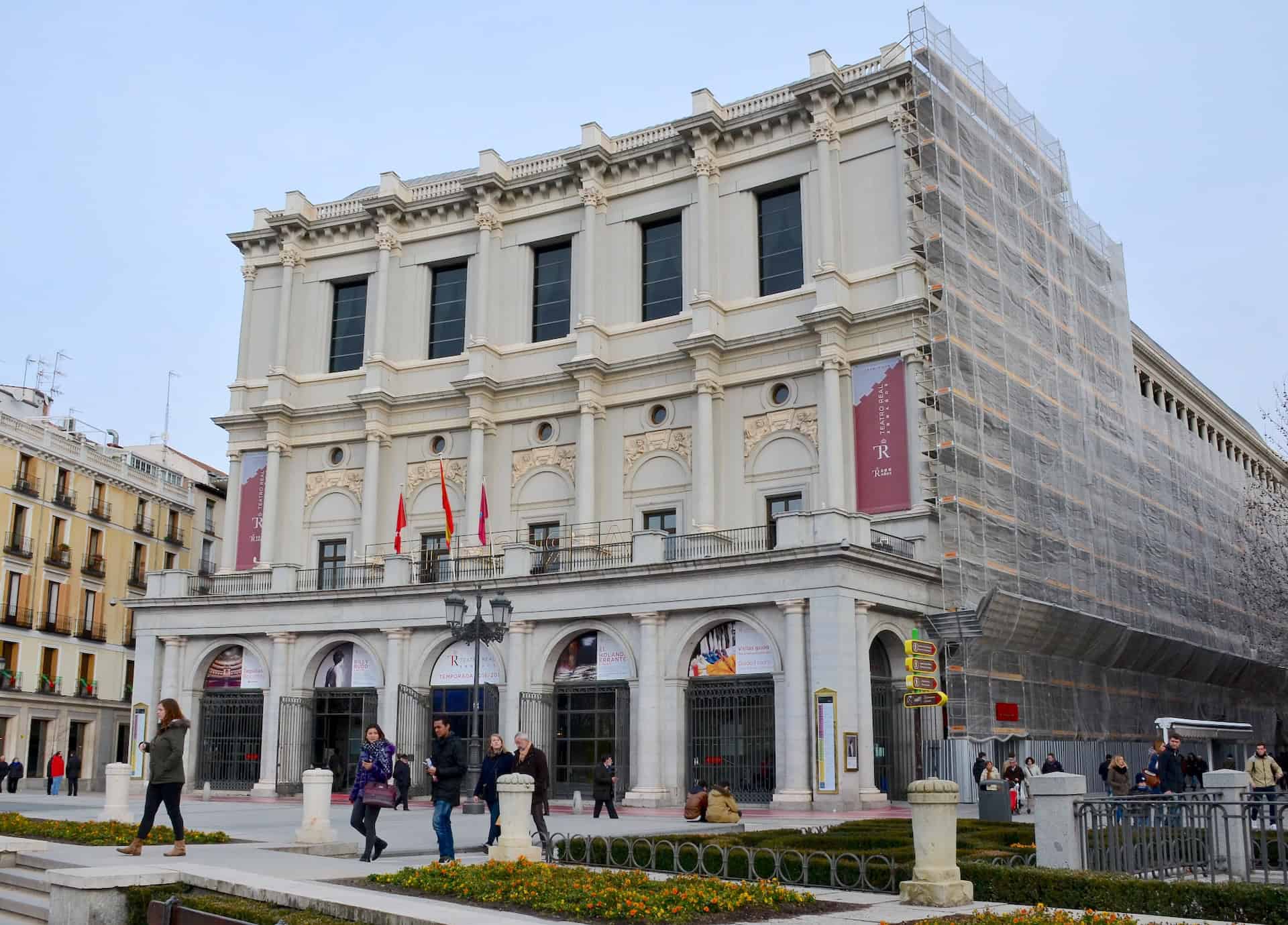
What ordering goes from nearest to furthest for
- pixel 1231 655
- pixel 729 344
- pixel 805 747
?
pixel 805 747 → pixel 729 344 → pixel 1231 655

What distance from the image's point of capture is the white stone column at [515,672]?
3381 cm

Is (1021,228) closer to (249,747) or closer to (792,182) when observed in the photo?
(792,182)

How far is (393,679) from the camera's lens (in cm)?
3572

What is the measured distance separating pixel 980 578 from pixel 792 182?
13.8 meters

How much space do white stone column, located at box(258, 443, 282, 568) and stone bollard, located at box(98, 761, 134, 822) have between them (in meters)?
20.0

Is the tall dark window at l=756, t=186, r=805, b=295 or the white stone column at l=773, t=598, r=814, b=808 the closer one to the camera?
the white stone column at l=773, t=598, r=814, b=808

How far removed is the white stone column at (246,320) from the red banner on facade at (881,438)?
23759mm

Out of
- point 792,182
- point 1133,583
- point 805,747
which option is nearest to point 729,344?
point 792,182

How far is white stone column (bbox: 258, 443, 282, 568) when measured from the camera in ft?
142

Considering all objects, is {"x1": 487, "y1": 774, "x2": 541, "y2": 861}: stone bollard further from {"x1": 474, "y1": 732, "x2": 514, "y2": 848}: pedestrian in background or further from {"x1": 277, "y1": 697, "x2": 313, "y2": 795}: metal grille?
{"x1": 277, "y1": 697, "x2": 313, "y2": 795}: metal grille

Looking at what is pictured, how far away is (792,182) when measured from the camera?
3866 cm

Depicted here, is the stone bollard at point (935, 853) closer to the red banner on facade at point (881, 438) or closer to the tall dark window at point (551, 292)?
the red banner on facade at point (881, 438)

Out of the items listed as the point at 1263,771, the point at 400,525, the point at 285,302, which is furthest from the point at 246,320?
the point at 1263,771

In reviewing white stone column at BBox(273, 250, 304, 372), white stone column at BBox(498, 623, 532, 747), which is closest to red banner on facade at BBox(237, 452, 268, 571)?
white stone column at BBox(273, 250, 304, 372)
